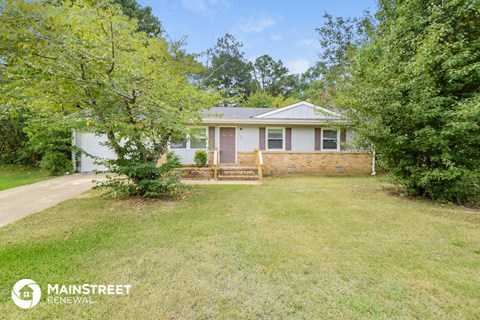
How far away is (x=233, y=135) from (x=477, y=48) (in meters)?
8.57

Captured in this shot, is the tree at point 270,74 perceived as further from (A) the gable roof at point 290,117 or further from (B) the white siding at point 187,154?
(B) the white siding at point 187,154

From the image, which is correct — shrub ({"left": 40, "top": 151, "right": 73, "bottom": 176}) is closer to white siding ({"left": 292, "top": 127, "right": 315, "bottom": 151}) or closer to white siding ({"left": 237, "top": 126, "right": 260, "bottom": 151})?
white siding ({"left": 237, "top": 126, "right": 260, "bottom": 151})

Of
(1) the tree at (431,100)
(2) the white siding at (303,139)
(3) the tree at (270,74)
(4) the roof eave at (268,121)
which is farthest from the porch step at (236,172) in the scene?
(3) the tree at (270,74)

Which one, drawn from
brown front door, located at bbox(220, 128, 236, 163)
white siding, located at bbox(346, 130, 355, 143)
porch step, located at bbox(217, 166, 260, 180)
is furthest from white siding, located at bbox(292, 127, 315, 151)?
brown front door, located at bbox(220, 128, 236, 163)

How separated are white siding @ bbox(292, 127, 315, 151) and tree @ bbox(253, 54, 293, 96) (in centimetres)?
2477

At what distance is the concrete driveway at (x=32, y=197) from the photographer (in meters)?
4.98

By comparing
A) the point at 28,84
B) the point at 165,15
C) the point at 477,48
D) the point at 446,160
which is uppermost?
the point at 165,15

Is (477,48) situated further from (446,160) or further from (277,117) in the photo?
(277,117)

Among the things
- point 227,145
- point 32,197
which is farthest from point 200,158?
point 32,197

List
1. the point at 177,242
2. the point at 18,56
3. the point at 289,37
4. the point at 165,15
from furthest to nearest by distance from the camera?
the point at 289,37
the point at 165,15
the point at 177,242
the point at 18,56

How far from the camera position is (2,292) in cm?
232

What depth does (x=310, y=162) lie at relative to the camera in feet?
37.6

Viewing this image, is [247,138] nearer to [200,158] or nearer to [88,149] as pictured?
[200,158]

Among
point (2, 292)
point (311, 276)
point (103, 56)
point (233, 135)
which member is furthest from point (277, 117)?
point (2, 292)
